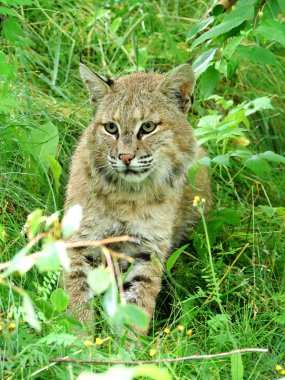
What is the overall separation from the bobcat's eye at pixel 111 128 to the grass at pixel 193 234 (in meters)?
0.47

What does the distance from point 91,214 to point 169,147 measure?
0.55 meters

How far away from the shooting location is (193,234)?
4.82m

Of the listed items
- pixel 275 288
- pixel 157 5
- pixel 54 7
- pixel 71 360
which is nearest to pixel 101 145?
pixel 275 288

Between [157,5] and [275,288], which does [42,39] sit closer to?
[157,5]

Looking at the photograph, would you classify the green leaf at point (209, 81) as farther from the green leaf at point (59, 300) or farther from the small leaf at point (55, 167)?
the green leaf at point (59, 300)

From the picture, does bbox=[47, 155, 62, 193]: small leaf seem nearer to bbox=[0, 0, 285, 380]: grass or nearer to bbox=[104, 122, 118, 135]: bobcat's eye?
bbox=[0, 0, 285, 380]: grass

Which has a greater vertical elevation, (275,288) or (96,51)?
(96,51)

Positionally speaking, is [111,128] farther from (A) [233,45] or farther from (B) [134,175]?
(A) [233,45]

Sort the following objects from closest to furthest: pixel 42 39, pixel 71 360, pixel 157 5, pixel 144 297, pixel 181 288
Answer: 1. pixel 71 360
2. pixel 144 297
3. pixel 181 288
4. pixel 42 39
5. pixel 157 5

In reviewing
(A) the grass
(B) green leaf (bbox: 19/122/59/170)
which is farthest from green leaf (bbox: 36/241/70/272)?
(B) green leaf (bbox: 19/122/59/170)

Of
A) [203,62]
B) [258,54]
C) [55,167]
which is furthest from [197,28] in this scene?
[55,167]

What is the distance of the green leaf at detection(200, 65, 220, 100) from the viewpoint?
4.12m

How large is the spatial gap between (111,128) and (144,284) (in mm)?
841

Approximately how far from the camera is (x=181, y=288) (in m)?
4.48
